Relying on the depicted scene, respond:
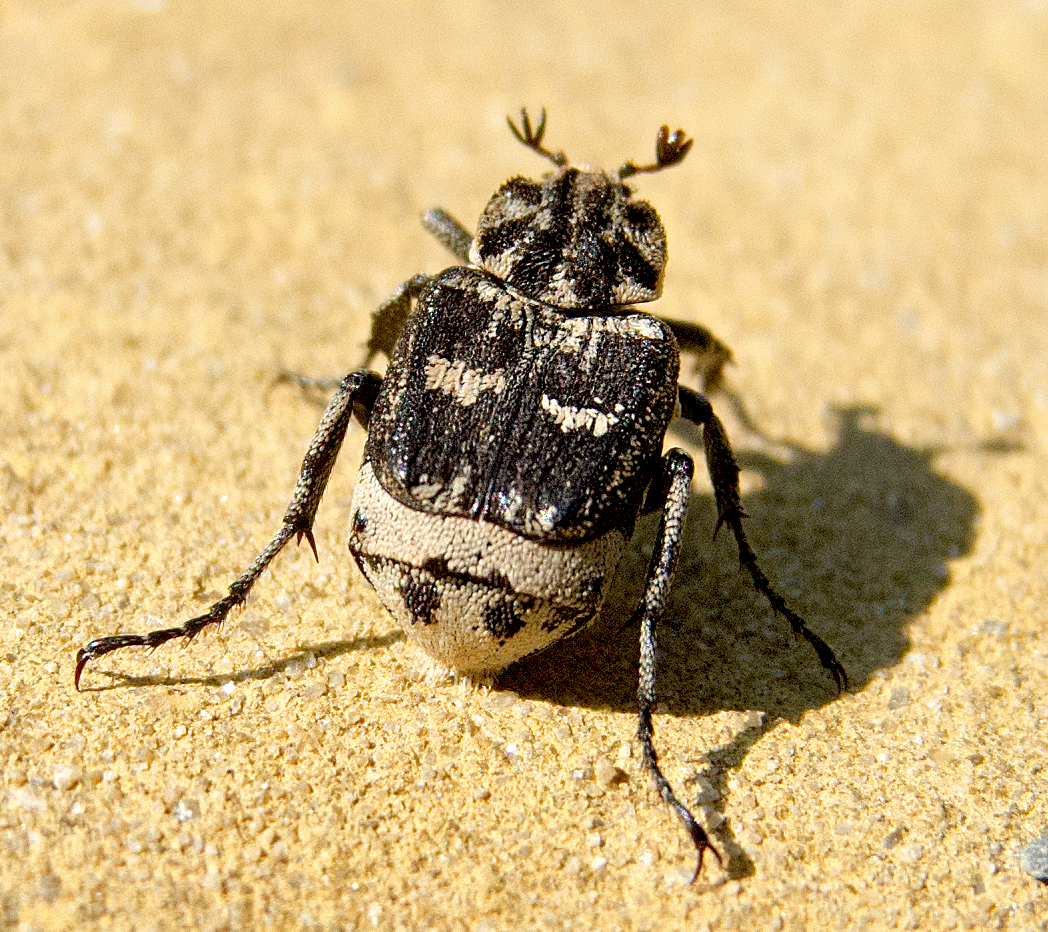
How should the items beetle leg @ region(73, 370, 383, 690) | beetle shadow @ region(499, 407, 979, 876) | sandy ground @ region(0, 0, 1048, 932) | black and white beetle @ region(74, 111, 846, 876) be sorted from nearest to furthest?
sandy ground @ region(0, 0, 1048, 932), black and white beetle @ region(74, 111, 846, 876), beetle leg @ region(73, 370, 383, 690), beetle shadow @ region(499, 407, 979, 876)

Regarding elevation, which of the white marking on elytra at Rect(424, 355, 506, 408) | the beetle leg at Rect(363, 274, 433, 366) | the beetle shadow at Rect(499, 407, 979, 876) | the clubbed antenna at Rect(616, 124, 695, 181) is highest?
the clubbed antenna at Rect(616, 124, 695, 181)

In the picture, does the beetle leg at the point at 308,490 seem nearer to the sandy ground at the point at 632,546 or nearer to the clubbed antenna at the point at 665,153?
the sandy ground at the point at 632,546

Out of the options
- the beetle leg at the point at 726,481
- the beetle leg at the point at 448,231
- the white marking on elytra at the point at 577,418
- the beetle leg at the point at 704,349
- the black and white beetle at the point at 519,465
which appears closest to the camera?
the black and white beetle at the point at 519,465

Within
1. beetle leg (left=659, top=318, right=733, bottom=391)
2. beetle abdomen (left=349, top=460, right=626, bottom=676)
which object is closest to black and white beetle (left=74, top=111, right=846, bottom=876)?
beetle abdomen (left=349, top=460, right=626, bottom=676)

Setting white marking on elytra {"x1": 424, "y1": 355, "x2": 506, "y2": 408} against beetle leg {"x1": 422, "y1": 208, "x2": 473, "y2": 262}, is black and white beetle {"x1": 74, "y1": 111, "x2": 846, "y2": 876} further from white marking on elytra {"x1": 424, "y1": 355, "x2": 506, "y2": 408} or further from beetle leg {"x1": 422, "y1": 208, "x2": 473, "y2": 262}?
beetle leg {"x1": 422, "y1": 208, "x2": 473, "y2": 262}

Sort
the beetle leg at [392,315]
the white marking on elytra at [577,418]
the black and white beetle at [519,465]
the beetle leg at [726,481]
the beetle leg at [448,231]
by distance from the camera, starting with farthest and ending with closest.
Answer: the beetle leg at [448,231] → the beetle leg at [392,315] → the beetle leg at [726,481] → the white marking on elytra at [577,418] → the black and white beetle at [519,465]

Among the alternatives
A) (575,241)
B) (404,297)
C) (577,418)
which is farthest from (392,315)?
(577,418)

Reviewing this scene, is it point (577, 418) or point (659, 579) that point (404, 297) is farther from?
point (659, 579)

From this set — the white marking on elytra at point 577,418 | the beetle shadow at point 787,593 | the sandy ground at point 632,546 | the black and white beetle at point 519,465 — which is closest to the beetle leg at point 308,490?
the black and white beetle at point 519,465
